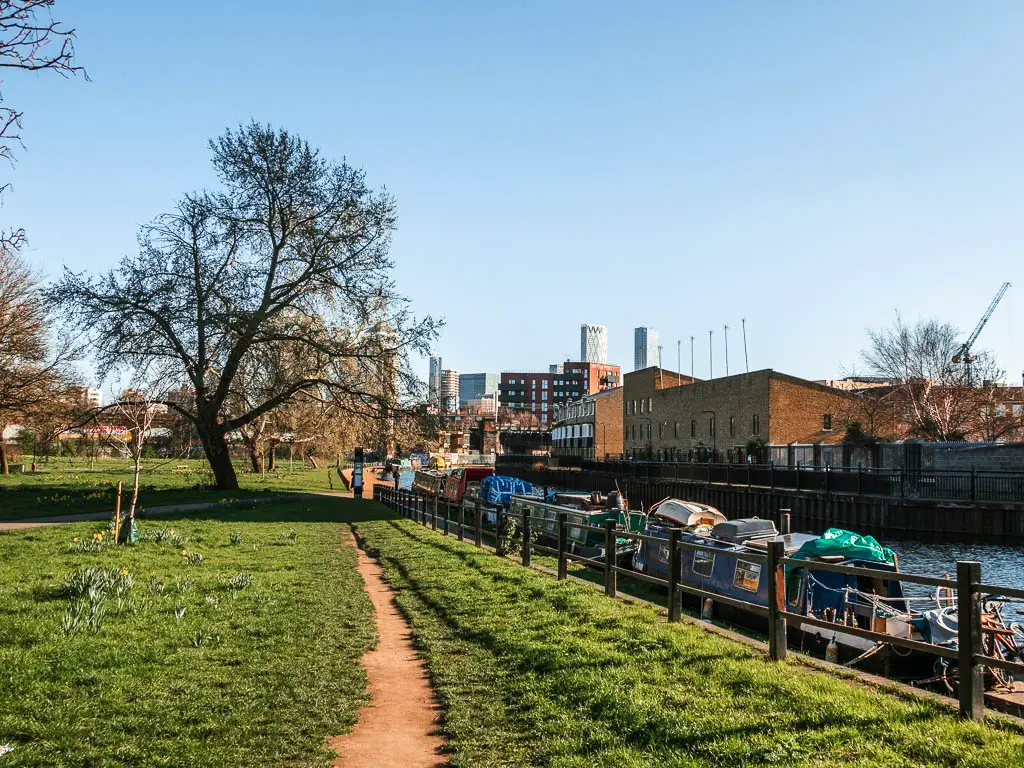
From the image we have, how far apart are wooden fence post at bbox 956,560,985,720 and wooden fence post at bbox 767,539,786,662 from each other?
1971 mm

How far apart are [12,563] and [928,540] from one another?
33315 millimetres

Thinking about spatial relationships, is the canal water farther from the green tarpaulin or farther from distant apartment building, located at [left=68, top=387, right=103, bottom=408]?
distant apartment building, located at [left=68, top=387, right=103, bottom=408]

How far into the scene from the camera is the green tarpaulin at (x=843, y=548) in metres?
13.9

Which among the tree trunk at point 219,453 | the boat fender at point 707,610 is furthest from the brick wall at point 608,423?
the boat fender at point 707,610

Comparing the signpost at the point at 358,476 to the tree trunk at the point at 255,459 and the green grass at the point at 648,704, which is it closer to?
the tree trunk at the point at 255,459

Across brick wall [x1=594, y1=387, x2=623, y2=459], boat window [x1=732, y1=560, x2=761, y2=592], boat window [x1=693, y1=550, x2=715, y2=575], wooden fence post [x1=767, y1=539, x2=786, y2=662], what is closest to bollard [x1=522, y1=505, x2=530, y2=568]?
boat window [x1=693, y1=550, x2=715, y2=575]

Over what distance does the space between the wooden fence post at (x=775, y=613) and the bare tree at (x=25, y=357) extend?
3701 cm

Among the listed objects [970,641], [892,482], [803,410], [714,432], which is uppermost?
[803,410]

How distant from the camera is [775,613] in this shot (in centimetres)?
823

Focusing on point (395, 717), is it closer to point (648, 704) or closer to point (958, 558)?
point (648, 704)

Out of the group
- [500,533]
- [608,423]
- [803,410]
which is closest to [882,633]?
[500,533]

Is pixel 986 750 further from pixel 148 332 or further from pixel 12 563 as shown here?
pixel 148 332

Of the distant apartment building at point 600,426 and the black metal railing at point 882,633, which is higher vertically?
the distant apartment building at point 600,426

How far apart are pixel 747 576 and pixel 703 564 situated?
97.0 inches
